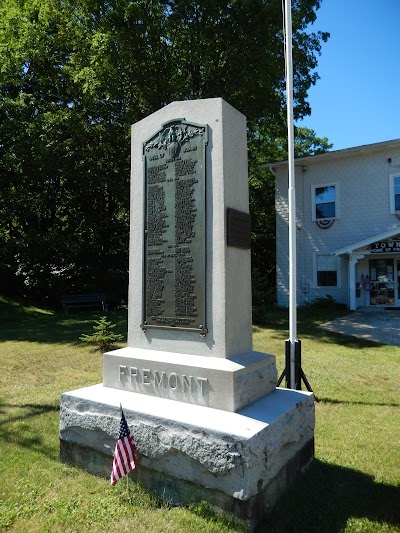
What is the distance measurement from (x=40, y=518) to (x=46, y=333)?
29.8ft

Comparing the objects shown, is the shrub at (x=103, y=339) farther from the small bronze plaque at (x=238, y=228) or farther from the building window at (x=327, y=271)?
the building window at (x=327, y=271)

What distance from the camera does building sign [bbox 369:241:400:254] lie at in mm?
16312

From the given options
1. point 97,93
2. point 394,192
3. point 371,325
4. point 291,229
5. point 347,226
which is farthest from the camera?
point 347,226

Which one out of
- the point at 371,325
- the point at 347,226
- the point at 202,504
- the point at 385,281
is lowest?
the point at 202,504

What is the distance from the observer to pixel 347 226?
715 inches

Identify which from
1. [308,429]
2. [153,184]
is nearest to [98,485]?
[308,429]

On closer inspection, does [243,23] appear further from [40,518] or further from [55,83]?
[40,518]

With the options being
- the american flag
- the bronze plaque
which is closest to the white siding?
the bronze plaque

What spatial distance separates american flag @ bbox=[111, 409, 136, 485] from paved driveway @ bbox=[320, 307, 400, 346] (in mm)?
8712

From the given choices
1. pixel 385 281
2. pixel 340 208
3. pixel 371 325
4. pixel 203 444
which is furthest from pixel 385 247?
pixel 203 444

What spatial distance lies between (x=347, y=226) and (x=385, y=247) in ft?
7.05

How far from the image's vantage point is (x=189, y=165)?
12.5 feet

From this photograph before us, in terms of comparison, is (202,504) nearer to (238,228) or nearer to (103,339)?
(238,228)

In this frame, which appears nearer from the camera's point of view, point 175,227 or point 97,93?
point 175,227
